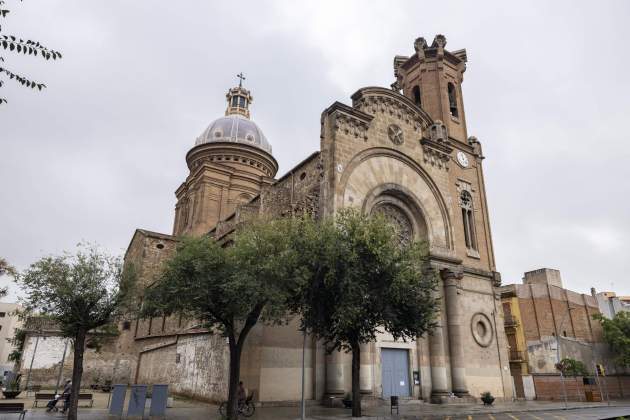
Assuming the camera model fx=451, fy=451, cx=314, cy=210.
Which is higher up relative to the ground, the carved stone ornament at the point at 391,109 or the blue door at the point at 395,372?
the carved stone ornament at the point at 391,109

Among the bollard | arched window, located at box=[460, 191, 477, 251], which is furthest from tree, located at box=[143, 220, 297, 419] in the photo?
arched window, located at box=[460, 191, 477, 251]

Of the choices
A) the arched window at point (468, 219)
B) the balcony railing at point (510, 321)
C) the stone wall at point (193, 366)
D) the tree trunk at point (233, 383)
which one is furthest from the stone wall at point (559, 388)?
the tree trunk at point (233, 383)

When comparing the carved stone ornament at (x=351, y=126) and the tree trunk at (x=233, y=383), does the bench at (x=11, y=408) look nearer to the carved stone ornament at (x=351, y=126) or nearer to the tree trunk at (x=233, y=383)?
the tree trunk at (x=233, y=383)

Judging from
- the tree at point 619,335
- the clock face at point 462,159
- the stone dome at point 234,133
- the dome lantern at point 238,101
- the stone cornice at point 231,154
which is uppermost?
the dome lantern at point 238,101

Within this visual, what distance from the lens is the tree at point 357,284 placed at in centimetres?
1473

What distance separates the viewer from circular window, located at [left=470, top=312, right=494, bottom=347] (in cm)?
2431

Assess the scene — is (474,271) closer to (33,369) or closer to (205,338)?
(205,338)

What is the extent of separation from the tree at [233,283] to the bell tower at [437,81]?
1915 centimetres

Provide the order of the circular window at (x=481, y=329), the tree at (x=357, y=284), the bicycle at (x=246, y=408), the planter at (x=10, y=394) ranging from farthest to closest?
the circular window at (x=481, y=329) < the planter at (x=10, y=394) < the bicycle at (x=246, y=408) < the tree at (x=357, y=284)

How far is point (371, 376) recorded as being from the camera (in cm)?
1867

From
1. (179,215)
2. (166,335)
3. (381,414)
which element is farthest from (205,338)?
(179,215)

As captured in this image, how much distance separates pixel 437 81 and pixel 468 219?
401 inches

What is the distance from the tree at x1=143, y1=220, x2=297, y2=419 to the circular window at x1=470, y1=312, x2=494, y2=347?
542 inches

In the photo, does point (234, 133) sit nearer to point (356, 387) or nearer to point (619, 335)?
point (356, 387)
